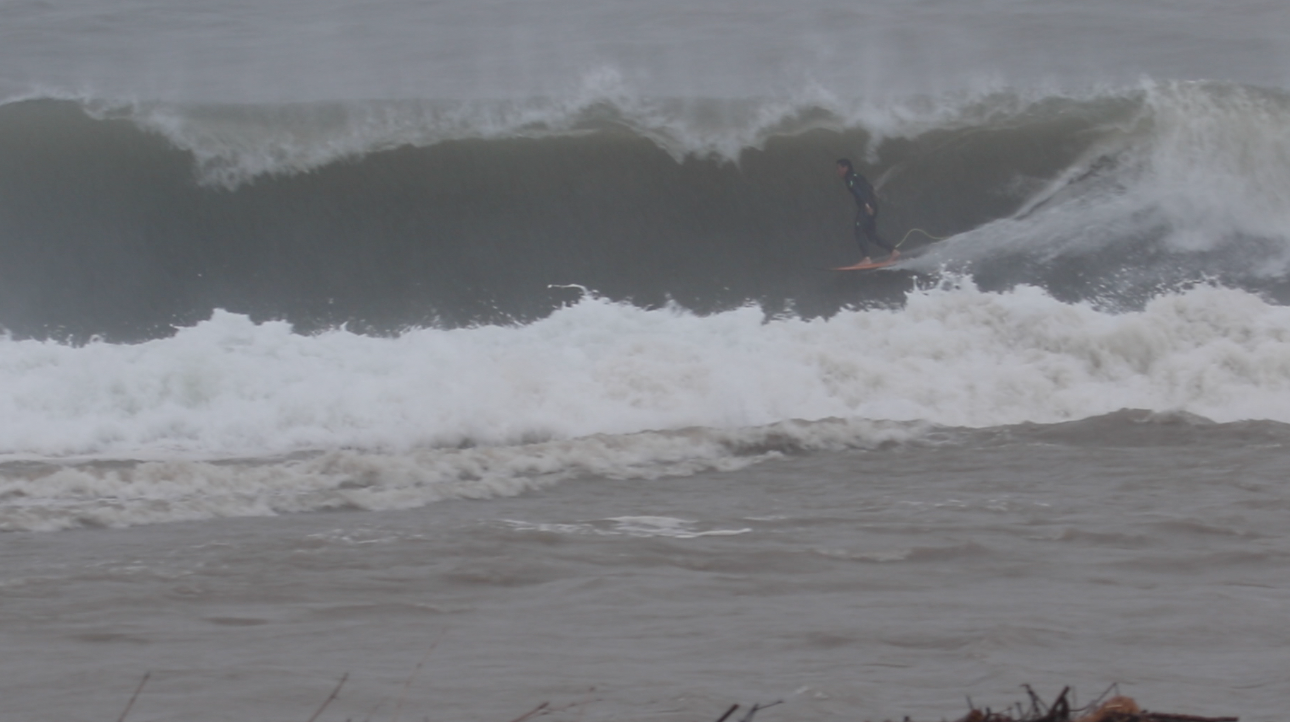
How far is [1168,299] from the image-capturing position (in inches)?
441

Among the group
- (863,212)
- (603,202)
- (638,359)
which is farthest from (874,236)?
(638,359)

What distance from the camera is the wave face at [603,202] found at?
1261cm

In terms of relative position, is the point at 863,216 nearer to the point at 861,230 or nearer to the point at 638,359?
the point at 861,230

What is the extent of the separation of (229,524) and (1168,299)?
25.6ft

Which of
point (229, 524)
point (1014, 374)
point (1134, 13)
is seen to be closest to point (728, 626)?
point (229, 524)

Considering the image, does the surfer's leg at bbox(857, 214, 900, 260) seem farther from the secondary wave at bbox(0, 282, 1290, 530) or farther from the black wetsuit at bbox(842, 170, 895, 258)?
the secondary wave at bbox(0, 282, 1290, 530)

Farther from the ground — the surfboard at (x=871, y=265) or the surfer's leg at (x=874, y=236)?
the surfer's leg at (x=874, y=236)

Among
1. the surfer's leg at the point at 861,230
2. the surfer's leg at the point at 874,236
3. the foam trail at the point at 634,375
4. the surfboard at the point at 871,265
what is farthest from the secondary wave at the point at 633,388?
the surfer's leg at the point at 861,230

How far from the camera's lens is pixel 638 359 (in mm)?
10281

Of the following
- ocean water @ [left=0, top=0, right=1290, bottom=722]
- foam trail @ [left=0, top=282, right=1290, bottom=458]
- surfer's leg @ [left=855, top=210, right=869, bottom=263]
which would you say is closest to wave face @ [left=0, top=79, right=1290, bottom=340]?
ocean water @ [left=0, top=0, right=1290, bottom=722]

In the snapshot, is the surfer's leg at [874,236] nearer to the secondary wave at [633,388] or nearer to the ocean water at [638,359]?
the ocean water at [638,359]

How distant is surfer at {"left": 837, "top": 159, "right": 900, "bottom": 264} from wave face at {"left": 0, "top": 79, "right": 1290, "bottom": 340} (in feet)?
1.15

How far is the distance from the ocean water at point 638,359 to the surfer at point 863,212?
411 millimetres

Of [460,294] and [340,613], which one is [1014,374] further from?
[340,613]
